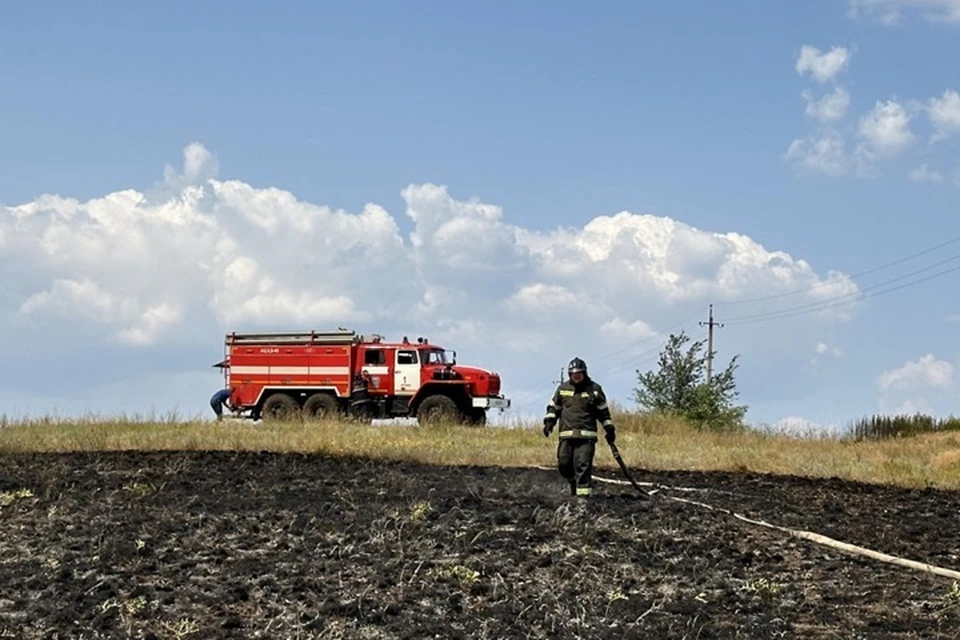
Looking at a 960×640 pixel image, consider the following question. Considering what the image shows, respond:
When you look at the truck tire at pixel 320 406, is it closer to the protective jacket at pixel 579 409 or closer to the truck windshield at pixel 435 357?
the truck windshield at pixel 435 357

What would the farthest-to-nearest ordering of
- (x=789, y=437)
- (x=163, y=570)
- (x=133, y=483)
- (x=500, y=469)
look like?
(x=789, y=437) → (x=500, y=469) → (x=133, y=483) → (x=163, y=570)

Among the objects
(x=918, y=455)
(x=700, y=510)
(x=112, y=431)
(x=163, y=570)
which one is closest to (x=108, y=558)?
(x=163, y=570)

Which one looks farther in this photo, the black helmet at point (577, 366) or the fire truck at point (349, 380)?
the fire truck at point (349, 380)

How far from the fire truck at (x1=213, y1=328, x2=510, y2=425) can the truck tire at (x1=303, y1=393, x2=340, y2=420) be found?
25 mm

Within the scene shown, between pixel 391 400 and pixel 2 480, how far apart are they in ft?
53.8

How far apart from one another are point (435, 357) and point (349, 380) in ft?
7.34

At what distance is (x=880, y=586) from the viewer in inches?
443

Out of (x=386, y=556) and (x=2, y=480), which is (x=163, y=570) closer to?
(x=386, y=556)

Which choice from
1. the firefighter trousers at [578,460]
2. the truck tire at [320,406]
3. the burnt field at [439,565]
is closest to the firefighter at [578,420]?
the firefighter trousers at [578,460]

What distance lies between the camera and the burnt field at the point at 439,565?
9.79 meters

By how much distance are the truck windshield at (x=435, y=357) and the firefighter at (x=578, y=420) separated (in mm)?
17272

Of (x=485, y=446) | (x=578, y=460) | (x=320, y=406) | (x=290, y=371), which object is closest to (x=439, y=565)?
(x=578, y=460)

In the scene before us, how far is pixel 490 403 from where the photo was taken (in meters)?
31.8

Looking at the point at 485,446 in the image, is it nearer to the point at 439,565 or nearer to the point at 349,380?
the point at 349,380
